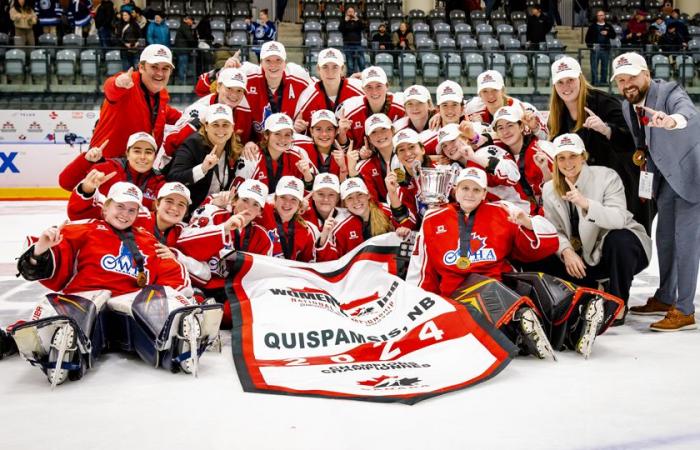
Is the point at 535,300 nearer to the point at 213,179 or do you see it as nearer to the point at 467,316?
the point at 467,316

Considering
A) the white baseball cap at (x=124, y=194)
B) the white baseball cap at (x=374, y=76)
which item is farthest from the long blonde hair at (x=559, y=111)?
the white baseball cap at (x=124, y=194)

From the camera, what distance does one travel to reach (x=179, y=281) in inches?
173

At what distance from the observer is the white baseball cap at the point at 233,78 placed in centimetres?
567

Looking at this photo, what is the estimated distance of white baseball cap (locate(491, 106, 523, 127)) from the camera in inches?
204

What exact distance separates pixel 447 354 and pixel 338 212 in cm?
186

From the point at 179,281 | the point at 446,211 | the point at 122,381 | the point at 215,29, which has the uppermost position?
the point at 215,29

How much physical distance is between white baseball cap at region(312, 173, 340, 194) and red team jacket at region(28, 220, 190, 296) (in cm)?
148

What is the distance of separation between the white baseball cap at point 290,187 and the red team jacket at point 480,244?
904mm

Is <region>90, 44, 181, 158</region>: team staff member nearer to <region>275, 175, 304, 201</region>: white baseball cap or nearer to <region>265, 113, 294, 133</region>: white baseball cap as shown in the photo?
<region>265, 113, 294, 133</region>: white baseball cap

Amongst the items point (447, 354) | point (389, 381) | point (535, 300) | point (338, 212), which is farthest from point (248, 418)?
point (338, 212)

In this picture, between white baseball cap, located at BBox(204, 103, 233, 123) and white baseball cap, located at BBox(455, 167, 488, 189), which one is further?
white baseball cap, located at BBox(204, 103, 233, 123)

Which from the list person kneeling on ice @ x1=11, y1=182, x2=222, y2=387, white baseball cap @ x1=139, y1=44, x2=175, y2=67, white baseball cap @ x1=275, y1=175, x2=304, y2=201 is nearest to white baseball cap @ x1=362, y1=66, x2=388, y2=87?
white baseball cap @ x1=275, y1=175, x2=304, y2=201

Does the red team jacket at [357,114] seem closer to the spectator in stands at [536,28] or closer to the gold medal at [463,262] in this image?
the gold medal at [463,262]

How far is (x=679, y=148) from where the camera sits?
4605mm
